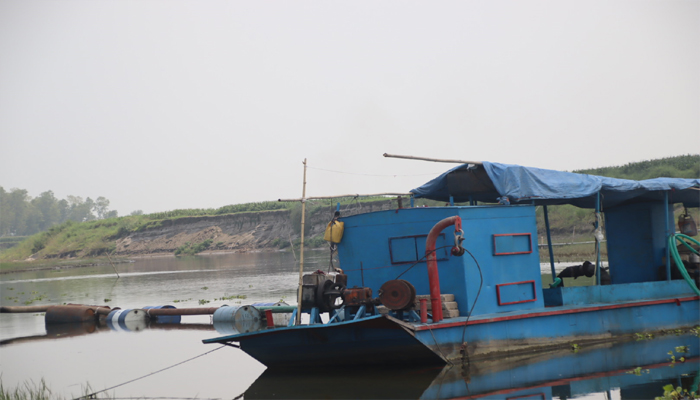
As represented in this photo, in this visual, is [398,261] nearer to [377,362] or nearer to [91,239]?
[377,362]

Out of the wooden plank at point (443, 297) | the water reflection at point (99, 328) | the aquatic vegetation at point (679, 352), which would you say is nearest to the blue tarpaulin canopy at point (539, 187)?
the wooden plank at point (443, 297)

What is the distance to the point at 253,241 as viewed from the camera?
242ft

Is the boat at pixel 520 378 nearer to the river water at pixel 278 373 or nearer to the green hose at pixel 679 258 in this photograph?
the river water at pixel 278 373

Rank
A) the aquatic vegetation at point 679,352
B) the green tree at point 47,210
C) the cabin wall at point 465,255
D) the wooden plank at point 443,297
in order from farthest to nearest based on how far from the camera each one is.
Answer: the green tree at point 47,210, the cabin wall at point 465,255, the wooden plank at point 443,297, the aquatic vegetation at point 679,352

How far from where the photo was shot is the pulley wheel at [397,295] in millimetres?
10328

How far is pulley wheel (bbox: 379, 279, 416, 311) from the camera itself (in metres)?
10.3

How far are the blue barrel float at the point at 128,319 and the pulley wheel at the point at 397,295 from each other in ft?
37.2

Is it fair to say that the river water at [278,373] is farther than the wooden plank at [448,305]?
No

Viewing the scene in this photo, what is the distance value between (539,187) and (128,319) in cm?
1347

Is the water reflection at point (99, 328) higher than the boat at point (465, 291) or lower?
lower

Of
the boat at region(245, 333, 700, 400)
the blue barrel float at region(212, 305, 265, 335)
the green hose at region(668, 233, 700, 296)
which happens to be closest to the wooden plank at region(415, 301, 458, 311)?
the boat at region(245, 333, 700, 400)

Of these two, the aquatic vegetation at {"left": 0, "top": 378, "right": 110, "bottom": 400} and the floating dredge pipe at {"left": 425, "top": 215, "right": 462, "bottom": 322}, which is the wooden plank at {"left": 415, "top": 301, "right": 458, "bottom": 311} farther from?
the aquatic vegetation at {"left": 0, "top": 378, "right": 110, "bottom": 400}

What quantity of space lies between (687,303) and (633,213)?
240 centimetres

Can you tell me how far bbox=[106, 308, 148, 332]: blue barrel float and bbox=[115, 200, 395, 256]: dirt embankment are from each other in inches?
1724
